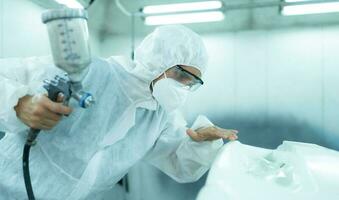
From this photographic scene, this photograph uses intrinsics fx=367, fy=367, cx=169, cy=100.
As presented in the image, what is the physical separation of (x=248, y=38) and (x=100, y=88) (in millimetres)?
896

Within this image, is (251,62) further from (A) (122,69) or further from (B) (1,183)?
(B) (1,183)

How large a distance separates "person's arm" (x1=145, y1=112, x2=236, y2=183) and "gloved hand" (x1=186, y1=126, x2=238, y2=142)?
22 millimetres

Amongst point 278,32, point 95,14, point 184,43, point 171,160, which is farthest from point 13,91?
point 278,32

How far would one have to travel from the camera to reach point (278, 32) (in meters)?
1.69

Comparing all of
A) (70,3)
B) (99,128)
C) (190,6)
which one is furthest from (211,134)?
(70,3)

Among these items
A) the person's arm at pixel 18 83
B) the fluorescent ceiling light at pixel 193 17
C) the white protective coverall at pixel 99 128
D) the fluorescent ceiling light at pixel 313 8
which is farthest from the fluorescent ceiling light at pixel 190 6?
the person's arm at pixel 18 83

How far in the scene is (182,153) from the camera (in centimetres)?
126

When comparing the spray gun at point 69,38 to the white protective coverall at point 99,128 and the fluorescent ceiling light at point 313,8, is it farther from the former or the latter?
the fluorescent ceiling light at point 313,8

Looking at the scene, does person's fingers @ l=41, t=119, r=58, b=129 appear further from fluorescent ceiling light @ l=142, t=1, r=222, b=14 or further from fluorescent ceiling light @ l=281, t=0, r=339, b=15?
fluorescent ceiling light @ l=281, t=0, r=339, b=15

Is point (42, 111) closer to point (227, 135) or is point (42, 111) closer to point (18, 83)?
point (18, 83)

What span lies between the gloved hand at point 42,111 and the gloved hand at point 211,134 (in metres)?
0.51

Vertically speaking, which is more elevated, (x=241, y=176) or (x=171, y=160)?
(x=241, y=176)

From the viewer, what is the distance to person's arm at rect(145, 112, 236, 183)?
121 cm

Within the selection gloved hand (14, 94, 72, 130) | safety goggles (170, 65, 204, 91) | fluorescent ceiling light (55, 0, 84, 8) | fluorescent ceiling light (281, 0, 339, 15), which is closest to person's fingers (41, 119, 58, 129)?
gloved hand (14, 94, 72, 130)
